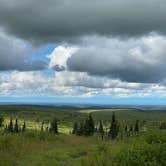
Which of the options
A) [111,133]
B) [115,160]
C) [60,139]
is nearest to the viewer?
[115,160]

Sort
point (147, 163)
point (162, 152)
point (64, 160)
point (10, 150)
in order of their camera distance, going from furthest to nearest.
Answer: point (10, 150) → point (64, 160) → point (162, 152) → point (147, 163)

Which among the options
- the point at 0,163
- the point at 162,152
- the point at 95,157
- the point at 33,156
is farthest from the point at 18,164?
the point at 162,152

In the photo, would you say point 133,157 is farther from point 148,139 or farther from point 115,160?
point 148,139

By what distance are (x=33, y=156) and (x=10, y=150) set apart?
1686mm

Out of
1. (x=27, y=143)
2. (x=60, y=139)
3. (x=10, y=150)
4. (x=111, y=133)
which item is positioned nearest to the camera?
(x=10, y=150)

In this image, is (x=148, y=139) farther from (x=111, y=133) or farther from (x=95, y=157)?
(x=111, y=133)

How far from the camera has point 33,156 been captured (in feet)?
51.1

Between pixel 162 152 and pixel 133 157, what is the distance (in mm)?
1313

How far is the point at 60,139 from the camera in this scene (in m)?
24.8

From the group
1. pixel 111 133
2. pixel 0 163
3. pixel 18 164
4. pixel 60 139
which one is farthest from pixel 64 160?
pixel 111 133

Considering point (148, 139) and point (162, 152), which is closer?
point (162, 152)

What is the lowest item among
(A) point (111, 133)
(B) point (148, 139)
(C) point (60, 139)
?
(A) point (111, 133)

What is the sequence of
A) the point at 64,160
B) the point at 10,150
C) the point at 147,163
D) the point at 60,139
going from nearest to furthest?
the point at 147,163, the point at 64,160, the point at 10,150, the point at 60,139

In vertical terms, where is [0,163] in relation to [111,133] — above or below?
above
